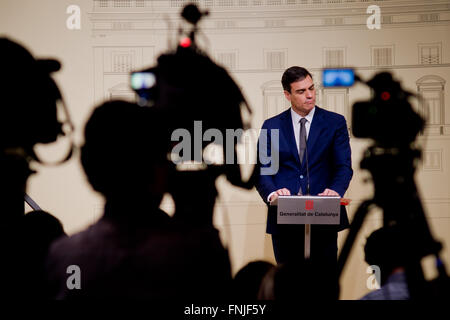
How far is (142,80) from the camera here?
3.75m

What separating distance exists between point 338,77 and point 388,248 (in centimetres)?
151

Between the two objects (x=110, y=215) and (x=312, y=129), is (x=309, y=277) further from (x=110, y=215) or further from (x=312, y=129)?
(x=110, y=215)

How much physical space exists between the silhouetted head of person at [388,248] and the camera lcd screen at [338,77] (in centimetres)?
129

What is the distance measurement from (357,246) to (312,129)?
1.32m

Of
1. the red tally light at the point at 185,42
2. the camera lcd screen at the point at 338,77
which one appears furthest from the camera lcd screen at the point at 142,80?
the camera lcd screen at the point at 338,77

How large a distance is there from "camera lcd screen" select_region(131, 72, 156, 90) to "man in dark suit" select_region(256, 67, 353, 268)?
125 centimetres

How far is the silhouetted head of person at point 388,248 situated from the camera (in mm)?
3072

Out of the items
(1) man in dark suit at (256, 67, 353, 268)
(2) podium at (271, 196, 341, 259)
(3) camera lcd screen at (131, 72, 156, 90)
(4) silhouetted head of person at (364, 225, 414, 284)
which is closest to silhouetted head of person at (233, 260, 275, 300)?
(1) man in dark suit at (256, 67, 353, 268)

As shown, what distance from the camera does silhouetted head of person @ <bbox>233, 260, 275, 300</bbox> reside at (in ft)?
11.0

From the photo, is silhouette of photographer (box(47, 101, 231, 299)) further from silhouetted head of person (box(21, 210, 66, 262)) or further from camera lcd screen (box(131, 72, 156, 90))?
camera lcd screen (box(131, 72, 156, 90))

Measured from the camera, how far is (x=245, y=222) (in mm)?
3854

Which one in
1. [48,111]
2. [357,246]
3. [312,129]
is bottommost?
[357,246]
